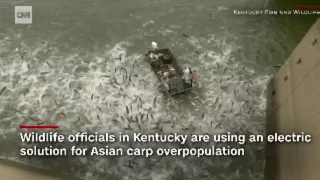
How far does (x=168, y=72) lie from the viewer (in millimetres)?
2131

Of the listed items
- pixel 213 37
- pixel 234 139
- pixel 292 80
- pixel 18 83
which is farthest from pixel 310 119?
pixel 18 83

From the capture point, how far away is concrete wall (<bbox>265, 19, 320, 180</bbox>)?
4.86ft

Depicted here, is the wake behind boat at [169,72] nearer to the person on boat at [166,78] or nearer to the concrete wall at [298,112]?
the person on boat at [166,78]

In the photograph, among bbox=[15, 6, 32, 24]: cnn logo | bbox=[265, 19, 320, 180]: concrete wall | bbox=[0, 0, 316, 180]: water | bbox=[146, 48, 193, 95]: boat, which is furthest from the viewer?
bbox=[15, 6, 32, 24]: cnn logo

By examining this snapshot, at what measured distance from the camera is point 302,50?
167 centimetres

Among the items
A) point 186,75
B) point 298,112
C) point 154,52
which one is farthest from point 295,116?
point 154,52

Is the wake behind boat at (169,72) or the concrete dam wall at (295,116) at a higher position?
the wake behind boat at (169,72)

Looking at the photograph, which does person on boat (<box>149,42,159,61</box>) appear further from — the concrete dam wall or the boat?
the concrete dam wall

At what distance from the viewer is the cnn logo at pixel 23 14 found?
2234 millimetres

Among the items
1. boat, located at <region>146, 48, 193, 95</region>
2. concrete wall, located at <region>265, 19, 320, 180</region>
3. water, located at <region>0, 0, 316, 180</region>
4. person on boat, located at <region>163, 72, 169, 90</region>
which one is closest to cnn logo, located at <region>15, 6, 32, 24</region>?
water, located at <region>0, 0, 316, 180</region>

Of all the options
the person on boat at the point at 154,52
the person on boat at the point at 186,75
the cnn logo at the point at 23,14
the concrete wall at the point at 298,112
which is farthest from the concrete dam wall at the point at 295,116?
the cnn logo at the point at 23,14

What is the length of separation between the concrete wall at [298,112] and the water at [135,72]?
0.48 feet

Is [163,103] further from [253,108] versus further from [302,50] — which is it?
[302,50]

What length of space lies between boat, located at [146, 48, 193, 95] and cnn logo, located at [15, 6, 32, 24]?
0.64 m
